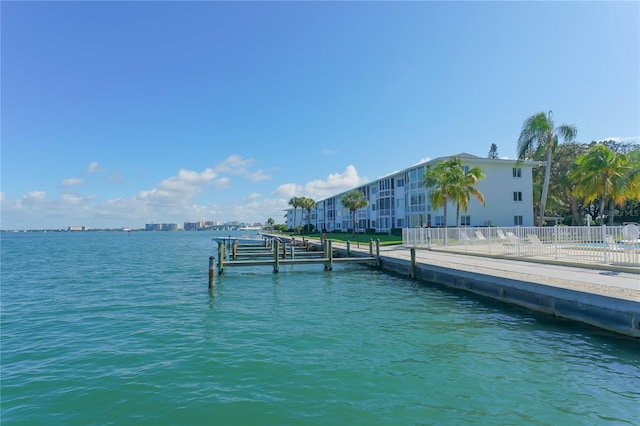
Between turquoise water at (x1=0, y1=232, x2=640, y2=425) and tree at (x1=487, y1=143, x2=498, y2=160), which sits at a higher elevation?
tree at (x1=487, y1=143, x2=498, y2=160)

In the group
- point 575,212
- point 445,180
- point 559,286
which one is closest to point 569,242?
point 559,286

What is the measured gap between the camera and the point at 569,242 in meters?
18.0

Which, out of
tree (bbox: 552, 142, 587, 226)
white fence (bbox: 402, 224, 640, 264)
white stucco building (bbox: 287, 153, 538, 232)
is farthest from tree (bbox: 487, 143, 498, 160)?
white fence (bbox: 402, 224, 640, 264)

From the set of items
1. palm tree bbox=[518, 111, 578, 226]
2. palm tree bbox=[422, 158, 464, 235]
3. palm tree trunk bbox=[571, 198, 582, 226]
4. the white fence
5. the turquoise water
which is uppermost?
palm tree bbox=[518, 111, 578, 226]

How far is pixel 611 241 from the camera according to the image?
15352 millimetres

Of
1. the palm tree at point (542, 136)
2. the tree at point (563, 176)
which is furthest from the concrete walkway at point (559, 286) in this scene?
the tree at point (563, 176)

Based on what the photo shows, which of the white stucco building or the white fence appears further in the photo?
the white stucco building

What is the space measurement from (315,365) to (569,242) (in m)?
15.6

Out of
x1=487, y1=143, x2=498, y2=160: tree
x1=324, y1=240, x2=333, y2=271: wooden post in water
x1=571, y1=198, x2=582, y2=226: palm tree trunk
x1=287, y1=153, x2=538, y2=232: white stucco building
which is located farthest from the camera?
x1=487, y1=143, x2=498, y2=160: tree

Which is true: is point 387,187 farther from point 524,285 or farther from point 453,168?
point 524,285

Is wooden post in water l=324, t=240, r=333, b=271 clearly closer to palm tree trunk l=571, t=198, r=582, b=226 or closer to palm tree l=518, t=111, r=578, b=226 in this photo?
palm tree l=518, t=111, r=578, b=226

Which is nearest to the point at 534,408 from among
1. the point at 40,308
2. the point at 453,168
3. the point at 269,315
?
the point at 269,315

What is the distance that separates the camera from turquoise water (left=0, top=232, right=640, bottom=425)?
6523mm

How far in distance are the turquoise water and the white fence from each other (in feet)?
19.3
